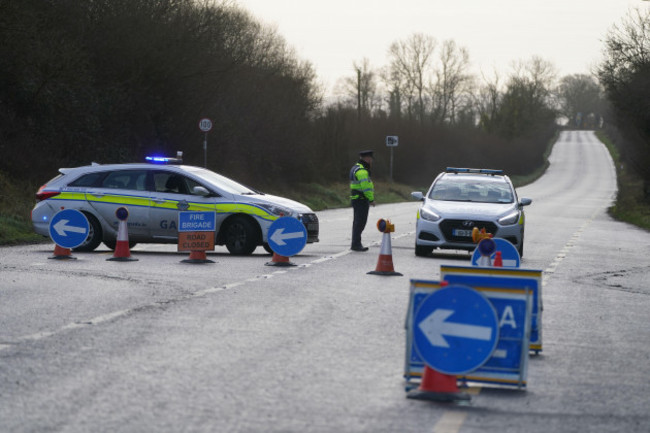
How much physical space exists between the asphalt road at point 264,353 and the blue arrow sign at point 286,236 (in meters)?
0.36

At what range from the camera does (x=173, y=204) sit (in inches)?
703

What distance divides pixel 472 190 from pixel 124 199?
6.38 m

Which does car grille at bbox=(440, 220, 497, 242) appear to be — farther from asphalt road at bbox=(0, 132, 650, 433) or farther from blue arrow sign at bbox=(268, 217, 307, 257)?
blue arrow sign at bbox=(268, 217, 307, 257)

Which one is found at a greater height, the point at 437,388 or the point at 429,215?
the point at 429,215

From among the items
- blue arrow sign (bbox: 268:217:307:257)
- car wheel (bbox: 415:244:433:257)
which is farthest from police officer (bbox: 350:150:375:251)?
blue arrow sign (bbox: 268:217:307:257)

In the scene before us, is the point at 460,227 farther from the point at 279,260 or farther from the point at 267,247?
the point at 279,260

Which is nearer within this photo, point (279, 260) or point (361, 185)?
point (279, 260)

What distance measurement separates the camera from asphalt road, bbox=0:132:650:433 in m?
6.17

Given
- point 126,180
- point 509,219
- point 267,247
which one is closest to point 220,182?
point 267,247

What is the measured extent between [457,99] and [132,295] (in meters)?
107

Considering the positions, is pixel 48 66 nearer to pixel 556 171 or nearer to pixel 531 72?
pixel 556 171

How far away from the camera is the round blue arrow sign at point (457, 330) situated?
6363mm

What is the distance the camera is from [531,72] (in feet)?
433

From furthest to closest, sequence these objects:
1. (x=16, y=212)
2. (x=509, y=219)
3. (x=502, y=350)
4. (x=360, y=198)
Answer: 1. (x=16, y=212)
2. (x=360, y=198)
3. (x=509, y=219)
4. (x=502, y=350)
